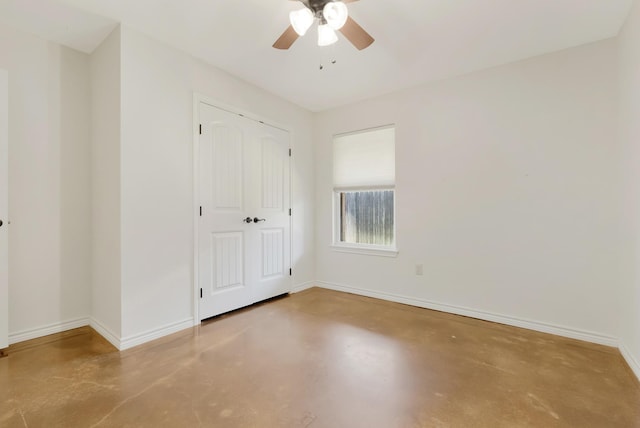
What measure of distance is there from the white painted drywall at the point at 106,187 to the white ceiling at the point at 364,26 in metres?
0.26

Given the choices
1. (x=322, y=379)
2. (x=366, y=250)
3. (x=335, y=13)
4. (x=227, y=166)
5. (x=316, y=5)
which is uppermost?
(x=316, y=5)

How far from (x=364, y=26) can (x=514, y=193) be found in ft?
6.68

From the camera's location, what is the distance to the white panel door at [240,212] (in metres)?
2.82

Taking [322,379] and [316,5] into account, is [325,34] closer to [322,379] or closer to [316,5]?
[316,5]

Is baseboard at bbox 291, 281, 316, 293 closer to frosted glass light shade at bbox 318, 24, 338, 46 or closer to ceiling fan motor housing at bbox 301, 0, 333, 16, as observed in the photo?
frosted glass light shade at bbox 318, 24, 338, 46

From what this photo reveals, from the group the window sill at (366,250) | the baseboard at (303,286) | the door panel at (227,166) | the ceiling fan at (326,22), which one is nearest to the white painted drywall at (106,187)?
the door panel at (227,166)

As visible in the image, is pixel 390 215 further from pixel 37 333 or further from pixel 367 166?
pixel 37 333

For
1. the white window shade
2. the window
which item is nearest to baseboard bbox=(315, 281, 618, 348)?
the window

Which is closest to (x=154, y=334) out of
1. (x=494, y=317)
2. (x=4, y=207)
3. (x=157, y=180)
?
(x=157, y=180)

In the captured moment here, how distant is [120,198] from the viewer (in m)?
2.25

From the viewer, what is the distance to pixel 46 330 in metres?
2.45

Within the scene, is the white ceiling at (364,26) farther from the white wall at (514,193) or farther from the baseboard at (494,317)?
the baseboard at (494,317)

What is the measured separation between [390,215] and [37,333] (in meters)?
3.62

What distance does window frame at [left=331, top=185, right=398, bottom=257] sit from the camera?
348 cm
